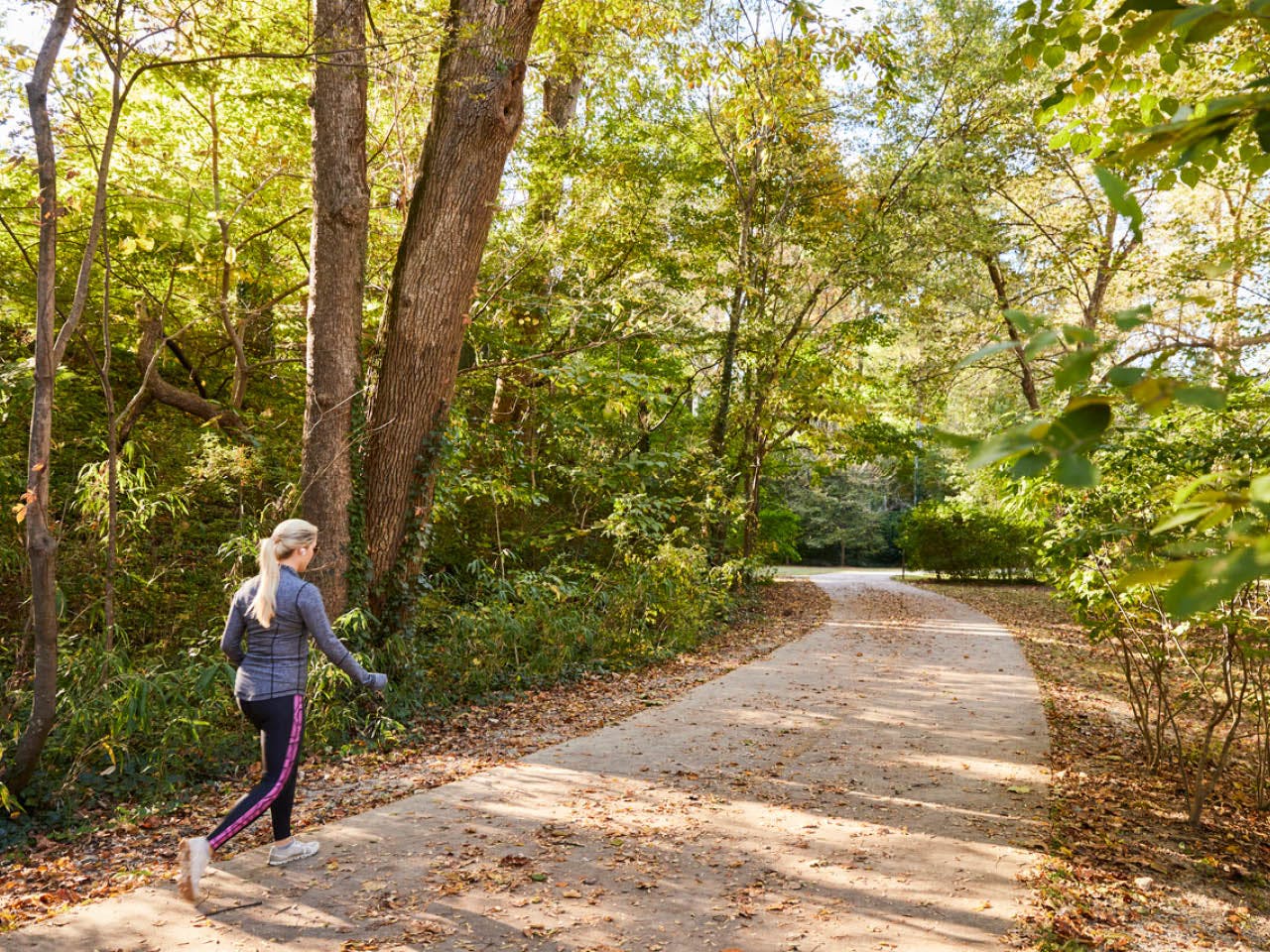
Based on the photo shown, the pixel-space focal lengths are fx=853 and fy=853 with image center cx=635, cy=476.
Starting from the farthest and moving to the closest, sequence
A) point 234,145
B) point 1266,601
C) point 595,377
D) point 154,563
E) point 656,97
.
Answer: point 656,97, point 595,377, point 234,145, point 154,563, point 1266,601

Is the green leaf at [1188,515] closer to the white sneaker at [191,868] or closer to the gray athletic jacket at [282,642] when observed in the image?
the gray athletic jacket at [282,642]

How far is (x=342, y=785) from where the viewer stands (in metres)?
5.83

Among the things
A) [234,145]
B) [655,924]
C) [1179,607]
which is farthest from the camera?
[234,145]

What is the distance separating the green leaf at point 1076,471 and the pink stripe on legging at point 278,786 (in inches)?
162

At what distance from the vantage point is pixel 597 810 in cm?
536

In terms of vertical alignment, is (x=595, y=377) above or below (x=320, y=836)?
above

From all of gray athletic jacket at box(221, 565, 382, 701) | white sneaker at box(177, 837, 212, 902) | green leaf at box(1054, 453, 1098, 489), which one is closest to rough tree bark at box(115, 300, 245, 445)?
gray athletic jacket at box(221, 565, 382, 701)

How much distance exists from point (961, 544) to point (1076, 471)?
94.4 ft

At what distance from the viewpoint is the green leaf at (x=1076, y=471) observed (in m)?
1.06

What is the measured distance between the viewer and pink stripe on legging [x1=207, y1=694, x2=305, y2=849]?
4148 mm

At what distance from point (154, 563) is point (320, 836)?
4.43 m

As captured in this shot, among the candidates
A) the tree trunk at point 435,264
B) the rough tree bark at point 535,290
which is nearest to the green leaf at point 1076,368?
the tree trunk at point 435,264

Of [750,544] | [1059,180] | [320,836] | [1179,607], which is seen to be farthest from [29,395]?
[1059,180]

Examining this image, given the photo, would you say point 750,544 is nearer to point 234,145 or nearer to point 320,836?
point 234,145
